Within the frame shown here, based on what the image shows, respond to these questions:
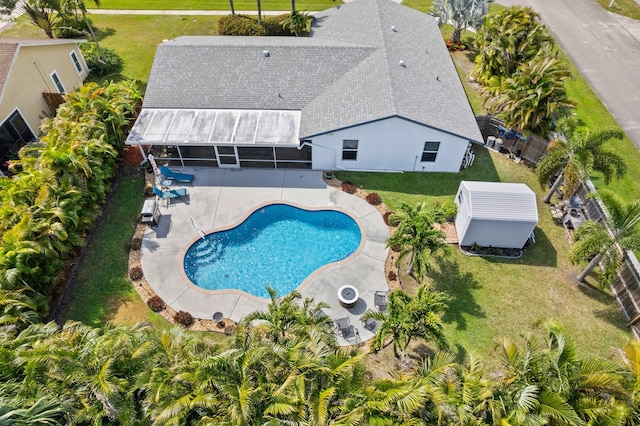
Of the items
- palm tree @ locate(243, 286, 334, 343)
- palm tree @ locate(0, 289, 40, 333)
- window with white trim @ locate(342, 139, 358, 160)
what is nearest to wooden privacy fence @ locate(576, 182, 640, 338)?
palm tree @ locate(243, 286, 334, 343)

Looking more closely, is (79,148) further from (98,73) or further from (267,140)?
(98,73)

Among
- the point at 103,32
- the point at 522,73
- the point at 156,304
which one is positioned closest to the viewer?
the point at 156,304

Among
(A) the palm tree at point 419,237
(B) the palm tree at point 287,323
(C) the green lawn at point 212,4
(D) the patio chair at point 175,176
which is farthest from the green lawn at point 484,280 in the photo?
(C) the green lawn at point 212,4

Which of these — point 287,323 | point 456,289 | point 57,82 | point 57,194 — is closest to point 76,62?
point 57,82

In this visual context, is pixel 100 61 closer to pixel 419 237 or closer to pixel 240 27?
pixel 240 27

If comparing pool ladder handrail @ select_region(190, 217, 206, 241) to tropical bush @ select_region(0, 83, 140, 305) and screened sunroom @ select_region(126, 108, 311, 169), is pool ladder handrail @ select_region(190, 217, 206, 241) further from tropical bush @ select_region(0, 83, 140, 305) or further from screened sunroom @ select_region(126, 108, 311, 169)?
tropical bush @ select_region(0, 83, 140, 305)
